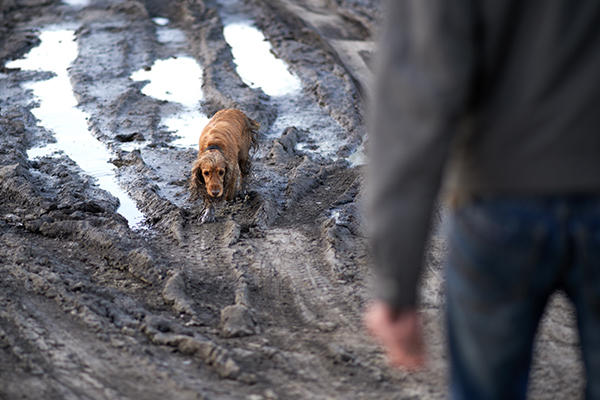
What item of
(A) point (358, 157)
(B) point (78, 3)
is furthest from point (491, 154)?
Result: (B) point (78, 3)

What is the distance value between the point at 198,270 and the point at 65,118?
5269mm

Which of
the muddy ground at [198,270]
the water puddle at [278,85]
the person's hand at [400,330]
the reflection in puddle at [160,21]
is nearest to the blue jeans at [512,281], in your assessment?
the person's hand at [400,330]

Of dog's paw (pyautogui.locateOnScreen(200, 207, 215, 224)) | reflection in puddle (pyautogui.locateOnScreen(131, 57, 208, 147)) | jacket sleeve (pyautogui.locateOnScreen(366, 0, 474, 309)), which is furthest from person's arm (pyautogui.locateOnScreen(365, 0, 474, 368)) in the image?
reflection in puddle (pyautogui.locateOnScreen(131, 57, 208, 147))

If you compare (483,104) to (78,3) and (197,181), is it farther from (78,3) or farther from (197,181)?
(78,3)

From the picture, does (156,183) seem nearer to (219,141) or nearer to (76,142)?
(219,141)

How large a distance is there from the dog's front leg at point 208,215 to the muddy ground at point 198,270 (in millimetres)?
70

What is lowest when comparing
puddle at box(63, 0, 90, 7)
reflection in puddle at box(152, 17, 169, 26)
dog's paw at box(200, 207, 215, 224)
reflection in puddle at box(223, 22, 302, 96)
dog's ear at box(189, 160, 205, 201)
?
puddle at box(63, 0, 90, 7)

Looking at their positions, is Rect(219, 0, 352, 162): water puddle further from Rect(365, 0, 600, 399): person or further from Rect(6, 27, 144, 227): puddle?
Rect(365, 0, 600, 399): person

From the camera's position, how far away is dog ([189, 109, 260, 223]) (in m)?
6.75

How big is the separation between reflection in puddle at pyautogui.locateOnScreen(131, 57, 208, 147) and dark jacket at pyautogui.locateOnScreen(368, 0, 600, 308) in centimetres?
754

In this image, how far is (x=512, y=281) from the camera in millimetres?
1566

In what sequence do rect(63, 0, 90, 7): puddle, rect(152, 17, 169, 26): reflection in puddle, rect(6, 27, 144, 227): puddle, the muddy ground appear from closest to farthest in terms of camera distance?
the muddy ground < rect(6, 27, 144, 227): puddle < rect(152, 17, 169, 26): reflection in puddle < rect(63, 0, 90, 7): puddle

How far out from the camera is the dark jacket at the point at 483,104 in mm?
1438

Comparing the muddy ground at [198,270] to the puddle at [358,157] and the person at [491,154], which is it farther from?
the person at [491,154]
